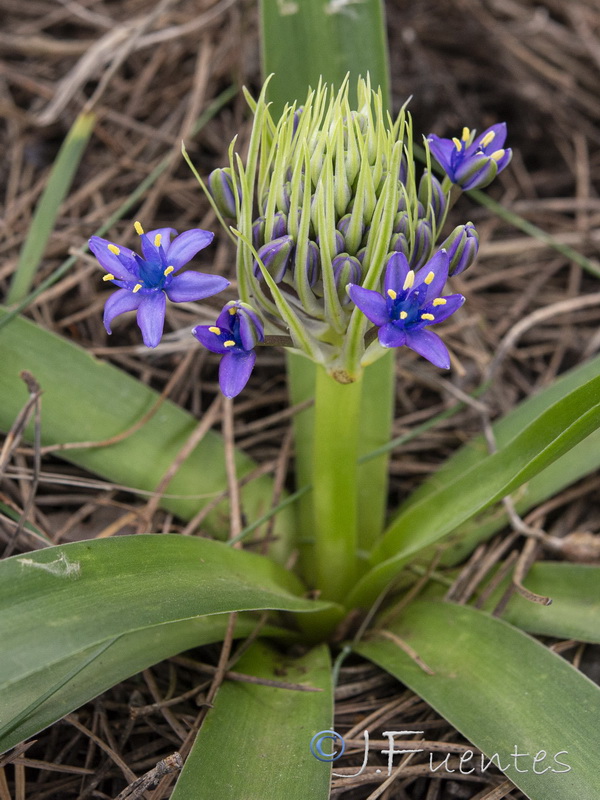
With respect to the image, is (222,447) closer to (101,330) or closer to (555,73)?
(101,330)

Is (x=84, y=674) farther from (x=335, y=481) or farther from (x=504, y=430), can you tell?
(x=504, y=430)

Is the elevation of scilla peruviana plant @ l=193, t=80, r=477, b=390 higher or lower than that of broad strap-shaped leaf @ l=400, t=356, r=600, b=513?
higher

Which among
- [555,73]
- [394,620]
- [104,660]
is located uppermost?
[555,73]

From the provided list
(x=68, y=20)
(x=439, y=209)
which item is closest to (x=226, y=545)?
(x=439, y=209)

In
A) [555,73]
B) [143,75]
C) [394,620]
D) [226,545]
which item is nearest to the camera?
[226,545]

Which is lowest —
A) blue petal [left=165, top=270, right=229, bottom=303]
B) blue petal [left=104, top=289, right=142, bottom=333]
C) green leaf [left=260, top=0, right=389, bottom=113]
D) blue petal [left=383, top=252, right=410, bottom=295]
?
blue petal [left=104, top=289, right=142, bottom=333]

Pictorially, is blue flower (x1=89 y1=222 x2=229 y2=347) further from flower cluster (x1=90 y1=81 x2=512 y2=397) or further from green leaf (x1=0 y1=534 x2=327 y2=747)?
green leaf (x1=0 y1=534 x2=327 y2=747)

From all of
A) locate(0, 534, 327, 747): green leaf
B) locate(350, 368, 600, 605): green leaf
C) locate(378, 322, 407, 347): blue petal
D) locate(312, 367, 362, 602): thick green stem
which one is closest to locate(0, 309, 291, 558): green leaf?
locate(312, 367, 362, 602): thick green stem

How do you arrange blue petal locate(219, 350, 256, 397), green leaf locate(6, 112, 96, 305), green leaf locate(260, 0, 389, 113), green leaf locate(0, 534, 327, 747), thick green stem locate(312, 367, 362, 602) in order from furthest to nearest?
1. green leaf locate(6, 112, 96, 305)
2. green leaf locate(260, 0, 389, 113)
3. thick green stem locate(312, 367, 362, 602)
4. blue petal locate(219, 350, 256, 397)
5. green leaf locate(0, 534, 327, 747)
